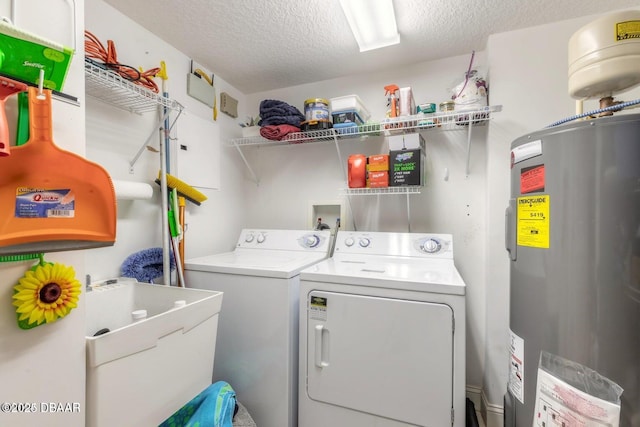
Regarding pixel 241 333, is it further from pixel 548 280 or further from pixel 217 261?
pixel 548 280

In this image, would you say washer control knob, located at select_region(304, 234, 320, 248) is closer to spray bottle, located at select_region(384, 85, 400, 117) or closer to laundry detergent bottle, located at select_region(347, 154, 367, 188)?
laundry detergent bottle, located at select_region(347, 154, 367, 188)

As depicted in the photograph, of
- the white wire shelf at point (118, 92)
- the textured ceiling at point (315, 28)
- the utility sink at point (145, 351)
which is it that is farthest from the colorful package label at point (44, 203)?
the textured ceiling at point (315, 28)

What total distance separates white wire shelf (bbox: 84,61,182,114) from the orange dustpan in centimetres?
61

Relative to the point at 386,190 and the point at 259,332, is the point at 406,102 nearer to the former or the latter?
the point at 386,190

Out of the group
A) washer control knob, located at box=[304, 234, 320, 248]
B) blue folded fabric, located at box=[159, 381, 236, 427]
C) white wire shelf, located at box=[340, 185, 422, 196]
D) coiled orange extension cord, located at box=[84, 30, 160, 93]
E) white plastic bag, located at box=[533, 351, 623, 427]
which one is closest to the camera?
white plastic bag, located at box=[533, 351, 623, 427]

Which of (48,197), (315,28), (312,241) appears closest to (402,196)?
(312,241)

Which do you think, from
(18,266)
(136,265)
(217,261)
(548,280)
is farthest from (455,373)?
(136,265)

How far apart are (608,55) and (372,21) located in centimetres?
107

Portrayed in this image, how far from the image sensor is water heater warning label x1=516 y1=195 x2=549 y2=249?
0.94 meters

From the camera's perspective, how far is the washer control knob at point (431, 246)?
68.9 inches

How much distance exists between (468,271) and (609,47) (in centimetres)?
141

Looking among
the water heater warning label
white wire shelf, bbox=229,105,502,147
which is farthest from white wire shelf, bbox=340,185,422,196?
the water heater warning label

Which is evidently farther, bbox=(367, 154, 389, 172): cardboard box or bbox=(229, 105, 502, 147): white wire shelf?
bbox=(367, 154, 389, 172): cardboard box

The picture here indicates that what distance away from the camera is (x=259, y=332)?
151 cm
